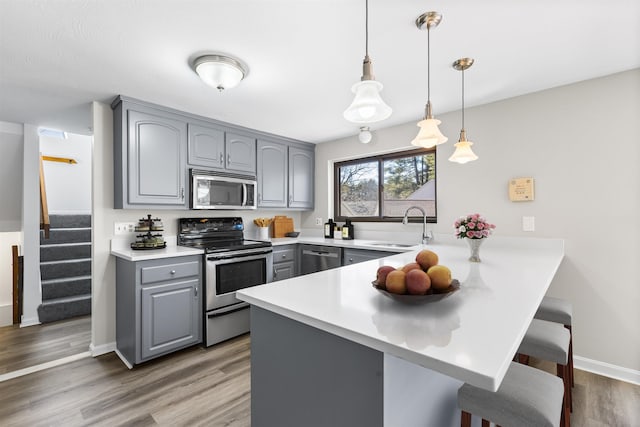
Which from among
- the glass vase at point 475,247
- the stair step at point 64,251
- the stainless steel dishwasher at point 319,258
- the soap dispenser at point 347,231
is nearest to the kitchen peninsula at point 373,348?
the glass vase at point 475,247

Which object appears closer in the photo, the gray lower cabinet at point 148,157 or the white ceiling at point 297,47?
the white ceiling at point 297,47

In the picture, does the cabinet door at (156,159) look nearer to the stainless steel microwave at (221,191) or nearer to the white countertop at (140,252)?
the stainless steel microwave at (221,191)

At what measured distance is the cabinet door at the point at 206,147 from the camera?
2926 mm

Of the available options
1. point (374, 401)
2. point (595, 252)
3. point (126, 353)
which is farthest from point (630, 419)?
point (126, 353)

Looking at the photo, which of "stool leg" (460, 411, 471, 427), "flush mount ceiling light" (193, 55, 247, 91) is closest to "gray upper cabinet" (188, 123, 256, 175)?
"flush mount ceiling light" (193, 55, 247, 91)

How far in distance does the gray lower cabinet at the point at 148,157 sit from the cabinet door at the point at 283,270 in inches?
47.0

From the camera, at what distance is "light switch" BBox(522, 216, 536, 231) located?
2.42m

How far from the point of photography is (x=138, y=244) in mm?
2627

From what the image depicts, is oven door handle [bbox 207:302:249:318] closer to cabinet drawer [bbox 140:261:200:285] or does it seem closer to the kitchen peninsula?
cabinet drawer [bbox 140:261:200:285]

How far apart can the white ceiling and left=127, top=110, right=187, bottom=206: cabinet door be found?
228 mm

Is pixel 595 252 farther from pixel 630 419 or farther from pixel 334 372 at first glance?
pixel 334 372

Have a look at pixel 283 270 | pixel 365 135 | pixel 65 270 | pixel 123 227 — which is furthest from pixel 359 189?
pixel 65 270

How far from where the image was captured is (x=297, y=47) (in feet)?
5.81

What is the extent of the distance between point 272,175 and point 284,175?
20cm
